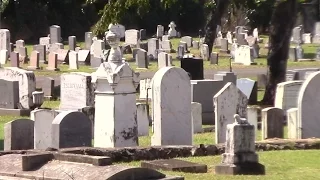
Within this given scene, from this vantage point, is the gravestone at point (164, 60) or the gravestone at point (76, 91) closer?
the gravestone at point (76, 91)

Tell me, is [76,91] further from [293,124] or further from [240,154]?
[240,154]

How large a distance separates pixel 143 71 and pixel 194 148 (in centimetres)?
2120

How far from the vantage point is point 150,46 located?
143 feet

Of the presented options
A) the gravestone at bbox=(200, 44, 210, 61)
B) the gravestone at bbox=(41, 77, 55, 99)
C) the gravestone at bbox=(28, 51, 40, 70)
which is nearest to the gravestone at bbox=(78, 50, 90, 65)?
the gravestone at bbox=(28, 51, 40, 70)

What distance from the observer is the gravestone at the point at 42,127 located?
53.8ft

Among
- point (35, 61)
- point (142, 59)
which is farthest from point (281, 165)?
point (35, 61)

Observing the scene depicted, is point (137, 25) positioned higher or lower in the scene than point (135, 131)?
higher

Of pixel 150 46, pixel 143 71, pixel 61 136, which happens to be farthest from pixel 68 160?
pixel 150 46

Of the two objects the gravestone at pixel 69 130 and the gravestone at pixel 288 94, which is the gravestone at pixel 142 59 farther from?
the gravestone at pixel 69 130

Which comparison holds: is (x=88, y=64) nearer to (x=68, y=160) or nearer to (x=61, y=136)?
(x=61, y=136)

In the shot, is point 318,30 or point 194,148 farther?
point 318,30

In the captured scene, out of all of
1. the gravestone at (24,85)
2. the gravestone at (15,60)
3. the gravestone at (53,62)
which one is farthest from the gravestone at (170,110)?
the gravestone at (53,62)

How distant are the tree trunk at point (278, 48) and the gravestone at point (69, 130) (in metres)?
8.82

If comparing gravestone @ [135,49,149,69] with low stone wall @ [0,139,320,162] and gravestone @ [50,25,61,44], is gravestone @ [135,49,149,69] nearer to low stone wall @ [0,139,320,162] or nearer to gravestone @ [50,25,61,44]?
gravestone @ [50,25,61,44]
